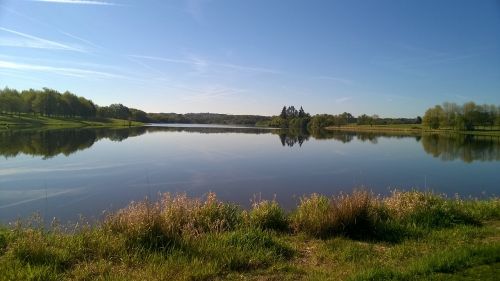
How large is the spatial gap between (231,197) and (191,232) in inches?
393

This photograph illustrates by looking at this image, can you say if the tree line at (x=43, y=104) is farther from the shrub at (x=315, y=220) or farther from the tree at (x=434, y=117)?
the tree at (x=434, y=117)

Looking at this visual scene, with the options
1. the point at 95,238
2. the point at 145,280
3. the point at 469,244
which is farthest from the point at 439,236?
the point at 95,238

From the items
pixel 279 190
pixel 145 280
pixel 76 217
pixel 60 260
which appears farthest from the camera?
pixel 279 190

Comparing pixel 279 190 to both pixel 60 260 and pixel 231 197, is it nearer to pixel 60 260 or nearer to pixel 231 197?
pixel 231 197

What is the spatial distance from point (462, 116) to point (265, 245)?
408 ft

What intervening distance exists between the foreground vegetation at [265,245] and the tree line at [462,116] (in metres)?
118

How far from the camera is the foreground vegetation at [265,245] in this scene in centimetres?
573

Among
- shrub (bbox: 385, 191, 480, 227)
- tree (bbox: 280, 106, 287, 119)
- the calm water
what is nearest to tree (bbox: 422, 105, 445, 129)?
tree (bbox: 280, 106, 287, 119)

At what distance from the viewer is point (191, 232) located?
768 centimetres

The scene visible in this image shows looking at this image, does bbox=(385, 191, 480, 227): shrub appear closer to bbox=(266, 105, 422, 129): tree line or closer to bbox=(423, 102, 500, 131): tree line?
bbox=(423, 102, 500, 131): tree line

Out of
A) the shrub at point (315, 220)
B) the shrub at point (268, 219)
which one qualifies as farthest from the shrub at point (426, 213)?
the shrub at point (268, 219)

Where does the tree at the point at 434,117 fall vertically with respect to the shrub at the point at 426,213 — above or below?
above

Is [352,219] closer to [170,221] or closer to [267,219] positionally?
[267,219]

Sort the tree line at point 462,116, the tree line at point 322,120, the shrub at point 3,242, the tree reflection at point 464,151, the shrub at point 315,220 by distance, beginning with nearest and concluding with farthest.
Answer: the shrub at point 3,242, the shrub at point 315,220, the tree reflection at point 464,151, the tree line at point 462,116, the tree line at point 322,120
